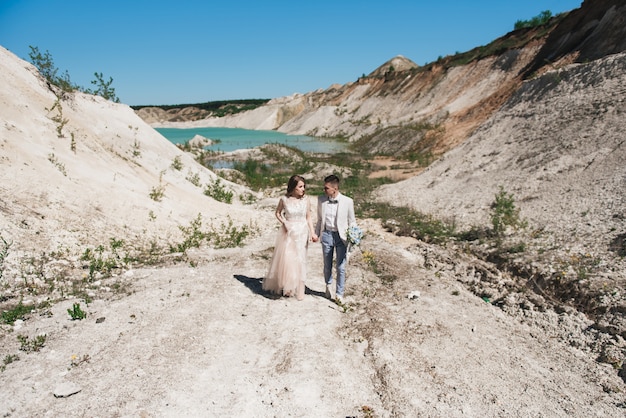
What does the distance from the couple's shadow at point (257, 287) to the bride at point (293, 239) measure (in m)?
0.38

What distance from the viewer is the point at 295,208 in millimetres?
6152

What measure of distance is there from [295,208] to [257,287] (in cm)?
171

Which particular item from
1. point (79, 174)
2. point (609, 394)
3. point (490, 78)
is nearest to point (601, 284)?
point (609, 394)

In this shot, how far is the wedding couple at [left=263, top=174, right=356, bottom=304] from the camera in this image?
603cm

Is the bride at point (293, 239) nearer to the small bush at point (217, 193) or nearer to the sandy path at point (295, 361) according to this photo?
the sandy path at point (295, 361)

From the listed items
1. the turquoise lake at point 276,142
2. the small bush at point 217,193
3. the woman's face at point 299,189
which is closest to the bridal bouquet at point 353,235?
the woman's face at point 299,189

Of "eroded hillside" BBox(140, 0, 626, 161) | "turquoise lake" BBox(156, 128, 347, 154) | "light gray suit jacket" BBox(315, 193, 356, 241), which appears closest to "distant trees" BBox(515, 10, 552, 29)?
"eroded hillside" BBox(140, 0, 626, 161)

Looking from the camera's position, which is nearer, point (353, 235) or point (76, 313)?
point (76, 313)

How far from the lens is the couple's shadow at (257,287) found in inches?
261

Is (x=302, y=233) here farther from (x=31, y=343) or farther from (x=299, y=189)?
(x=31, y=343)

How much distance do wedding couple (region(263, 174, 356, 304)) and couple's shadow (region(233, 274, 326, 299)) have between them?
260 millimetres

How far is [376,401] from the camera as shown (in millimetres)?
4277

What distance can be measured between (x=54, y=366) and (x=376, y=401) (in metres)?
3.52

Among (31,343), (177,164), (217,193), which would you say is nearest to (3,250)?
(31,343)
